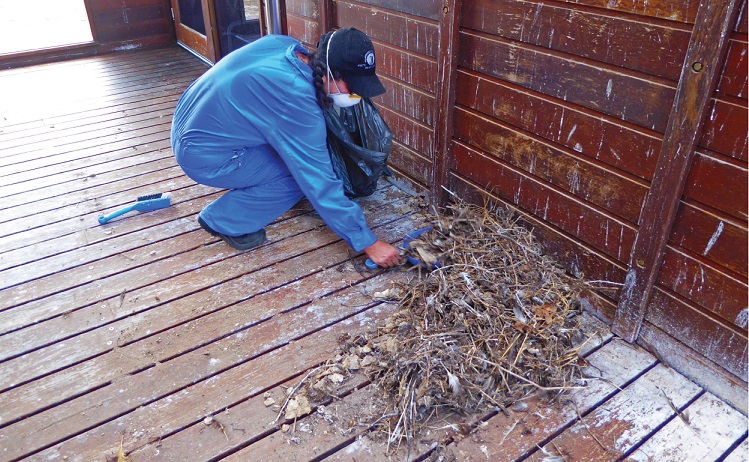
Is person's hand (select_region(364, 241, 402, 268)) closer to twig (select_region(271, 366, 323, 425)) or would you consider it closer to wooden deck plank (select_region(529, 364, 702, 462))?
twig (select_region(271, 366, 323, 425))

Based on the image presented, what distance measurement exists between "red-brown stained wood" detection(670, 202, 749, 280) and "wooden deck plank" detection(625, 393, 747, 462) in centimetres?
50

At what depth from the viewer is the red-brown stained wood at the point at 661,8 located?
5.95 ft

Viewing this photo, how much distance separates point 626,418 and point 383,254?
1184 millimetres

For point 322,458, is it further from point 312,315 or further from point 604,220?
point 604,220

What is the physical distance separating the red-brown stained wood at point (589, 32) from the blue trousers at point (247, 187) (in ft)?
3.77

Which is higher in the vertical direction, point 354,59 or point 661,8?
point 661,8

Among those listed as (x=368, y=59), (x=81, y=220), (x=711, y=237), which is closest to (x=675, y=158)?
(x=711, y=237)

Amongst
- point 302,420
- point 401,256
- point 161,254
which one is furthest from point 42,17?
point 302,420

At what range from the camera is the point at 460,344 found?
7.12 ft

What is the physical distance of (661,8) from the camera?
1.89 metres

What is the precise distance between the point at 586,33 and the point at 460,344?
3.98 ft

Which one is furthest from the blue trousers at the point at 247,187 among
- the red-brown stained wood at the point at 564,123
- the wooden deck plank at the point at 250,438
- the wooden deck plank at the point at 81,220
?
the wooden deck plank at the point at 250,438

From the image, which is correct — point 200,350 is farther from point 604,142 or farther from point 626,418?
point 604,142

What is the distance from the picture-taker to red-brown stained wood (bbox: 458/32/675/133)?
2.01m
